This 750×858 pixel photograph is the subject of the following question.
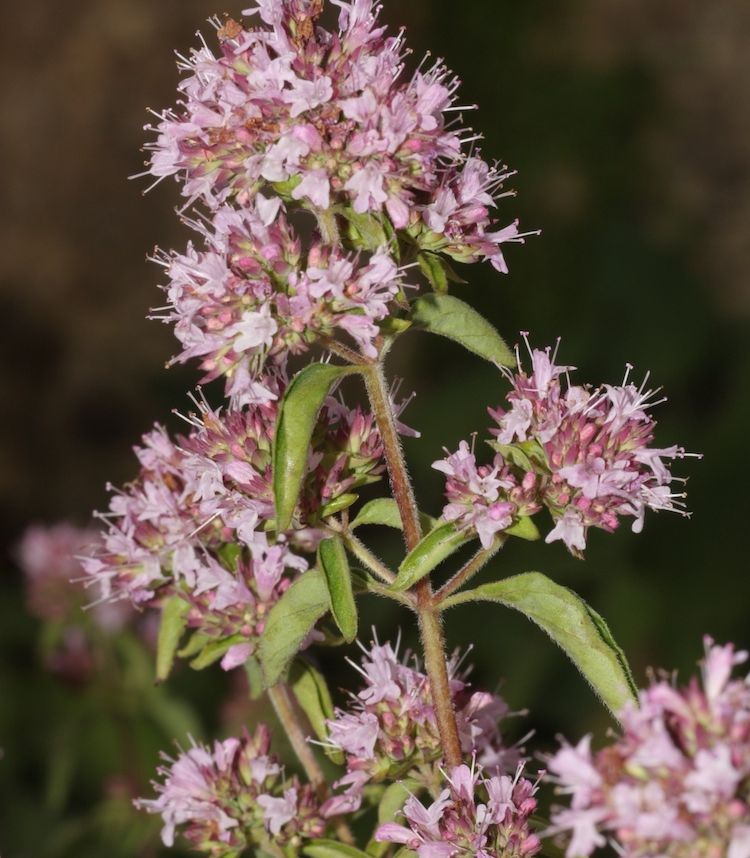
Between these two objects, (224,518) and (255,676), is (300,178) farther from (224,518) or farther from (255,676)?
(255,676)

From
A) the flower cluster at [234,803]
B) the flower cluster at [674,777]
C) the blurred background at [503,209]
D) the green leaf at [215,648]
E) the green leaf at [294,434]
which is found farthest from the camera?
the blurred background at [503,209]

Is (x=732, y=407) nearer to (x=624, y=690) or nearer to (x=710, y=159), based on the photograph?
(x=710, y=159)

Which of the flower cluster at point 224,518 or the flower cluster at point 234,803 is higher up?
the flower cluster at point 224,518

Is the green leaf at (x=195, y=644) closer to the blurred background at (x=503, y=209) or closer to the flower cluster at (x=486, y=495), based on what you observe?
the flower cluster at (x=486, y=495)

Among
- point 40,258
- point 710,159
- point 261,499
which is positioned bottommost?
point 261,499

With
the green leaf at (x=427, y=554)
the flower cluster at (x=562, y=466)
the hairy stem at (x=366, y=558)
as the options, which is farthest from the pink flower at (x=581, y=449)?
the hairy stem at (x=366, y=558)

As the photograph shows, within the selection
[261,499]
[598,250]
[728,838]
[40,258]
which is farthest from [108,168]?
[728,838]
